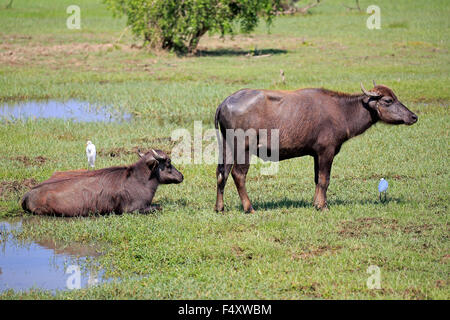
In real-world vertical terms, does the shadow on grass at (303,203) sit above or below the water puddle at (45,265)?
above

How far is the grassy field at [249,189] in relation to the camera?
662cm

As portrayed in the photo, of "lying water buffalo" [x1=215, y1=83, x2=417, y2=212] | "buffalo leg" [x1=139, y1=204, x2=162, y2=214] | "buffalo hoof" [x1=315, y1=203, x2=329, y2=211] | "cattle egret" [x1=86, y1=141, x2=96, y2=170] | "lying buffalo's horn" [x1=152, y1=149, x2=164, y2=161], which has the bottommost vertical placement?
"buffalo leg" [x1=139, y1=204, x2=162, y2=214]

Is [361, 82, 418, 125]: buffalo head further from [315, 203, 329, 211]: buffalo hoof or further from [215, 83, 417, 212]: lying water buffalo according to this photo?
[315, 203, 329, 211]: buffalo hoof

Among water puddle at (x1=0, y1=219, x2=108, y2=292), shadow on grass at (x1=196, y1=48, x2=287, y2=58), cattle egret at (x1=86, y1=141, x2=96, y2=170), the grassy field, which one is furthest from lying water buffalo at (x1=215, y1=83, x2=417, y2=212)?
shadow on grass at (x1=196, y1=48, x2=287, y2=58)

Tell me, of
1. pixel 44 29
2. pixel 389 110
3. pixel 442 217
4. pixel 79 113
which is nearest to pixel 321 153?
pixel 389 110

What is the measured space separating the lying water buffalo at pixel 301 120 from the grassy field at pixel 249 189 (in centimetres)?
57

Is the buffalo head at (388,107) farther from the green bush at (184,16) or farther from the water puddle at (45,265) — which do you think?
the green bush at (184,16)

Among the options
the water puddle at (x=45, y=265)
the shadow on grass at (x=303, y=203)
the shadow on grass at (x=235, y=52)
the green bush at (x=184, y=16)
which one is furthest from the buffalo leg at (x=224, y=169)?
the shadow on grass at (x=235, y=52)

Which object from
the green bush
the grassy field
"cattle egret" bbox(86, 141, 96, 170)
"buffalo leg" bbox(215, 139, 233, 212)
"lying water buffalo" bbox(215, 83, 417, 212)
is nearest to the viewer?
the grassy field

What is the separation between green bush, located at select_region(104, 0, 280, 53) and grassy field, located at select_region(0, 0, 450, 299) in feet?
3.05

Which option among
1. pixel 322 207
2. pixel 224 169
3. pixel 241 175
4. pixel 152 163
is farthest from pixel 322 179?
pixel 152 163

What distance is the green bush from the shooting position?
79.3ft

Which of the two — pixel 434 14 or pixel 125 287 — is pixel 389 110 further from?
pixel 434 14

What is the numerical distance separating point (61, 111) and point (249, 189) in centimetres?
751
